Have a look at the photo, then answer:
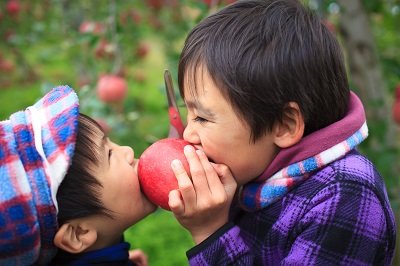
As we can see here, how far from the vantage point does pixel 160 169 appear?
125cm

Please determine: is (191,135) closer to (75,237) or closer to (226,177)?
(226,177)

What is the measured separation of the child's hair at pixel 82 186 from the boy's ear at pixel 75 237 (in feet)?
0.08

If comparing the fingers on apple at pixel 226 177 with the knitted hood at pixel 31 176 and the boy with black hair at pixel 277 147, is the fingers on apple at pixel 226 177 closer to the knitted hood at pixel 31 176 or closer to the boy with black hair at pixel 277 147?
the boy with black hair at pixel 277 147

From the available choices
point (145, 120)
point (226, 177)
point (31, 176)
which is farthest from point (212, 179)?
point (145, 120)

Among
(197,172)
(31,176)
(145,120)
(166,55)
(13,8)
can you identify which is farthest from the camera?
(145,120)

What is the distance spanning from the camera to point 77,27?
135 inches

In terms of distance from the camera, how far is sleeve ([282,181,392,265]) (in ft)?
3.71

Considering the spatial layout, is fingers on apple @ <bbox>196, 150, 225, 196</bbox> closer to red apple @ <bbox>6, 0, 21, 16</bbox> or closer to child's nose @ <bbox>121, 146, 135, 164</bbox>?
child's nose @ <bbox>121, 146, 135, 164</bbox>

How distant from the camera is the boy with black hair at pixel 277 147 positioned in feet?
3.76

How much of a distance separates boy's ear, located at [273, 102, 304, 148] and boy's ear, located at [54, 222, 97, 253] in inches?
18.3

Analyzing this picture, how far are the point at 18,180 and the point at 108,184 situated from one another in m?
0.21

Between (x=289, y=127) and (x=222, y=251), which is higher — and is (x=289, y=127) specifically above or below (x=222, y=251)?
above

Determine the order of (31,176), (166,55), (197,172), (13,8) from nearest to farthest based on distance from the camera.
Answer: (31,176)
(197,172)
(166,55)
(13,8)

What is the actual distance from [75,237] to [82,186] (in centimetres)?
12
